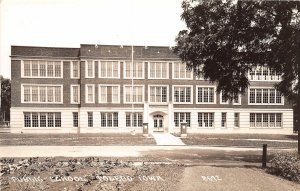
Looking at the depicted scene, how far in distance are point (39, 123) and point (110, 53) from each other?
1278 cm

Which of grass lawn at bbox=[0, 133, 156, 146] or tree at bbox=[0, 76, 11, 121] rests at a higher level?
tree at bbox=[0, 76, 11, 121]

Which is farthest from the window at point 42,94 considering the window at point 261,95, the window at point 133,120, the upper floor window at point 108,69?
the window at point 261,95

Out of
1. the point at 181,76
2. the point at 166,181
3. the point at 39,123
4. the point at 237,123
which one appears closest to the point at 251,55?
the point at 166,181

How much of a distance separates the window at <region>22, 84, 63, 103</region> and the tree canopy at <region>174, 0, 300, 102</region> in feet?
95.8

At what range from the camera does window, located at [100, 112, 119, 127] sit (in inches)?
1718

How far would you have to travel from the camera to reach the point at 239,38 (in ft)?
55.3

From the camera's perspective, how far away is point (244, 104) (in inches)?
1802

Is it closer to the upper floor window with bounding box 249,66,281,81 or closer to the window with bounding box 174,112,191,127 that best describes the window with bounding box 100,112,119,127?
the window with bounding box 174,112,191,127

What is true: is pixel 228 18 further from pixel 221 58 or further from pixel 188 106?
pixel 188 106

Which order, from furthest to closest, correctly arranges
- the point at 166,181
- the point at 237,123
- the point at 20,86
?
the point at 237,123 < the point at 20,86 < the point at 166,181

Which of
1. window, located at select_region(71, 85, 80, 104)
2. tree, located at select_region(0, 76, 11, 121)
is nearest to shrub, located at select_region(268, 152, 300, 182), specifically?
window, located at select_region(71, 85, 80, 104)

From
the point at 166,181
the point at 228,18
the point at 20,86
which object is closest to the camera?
the point at 166,181

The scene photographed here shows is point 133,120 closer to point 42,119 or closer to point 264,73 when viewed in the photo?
point 42,119

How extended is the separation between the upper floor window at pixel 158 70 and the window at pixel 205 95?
4.93 meters
